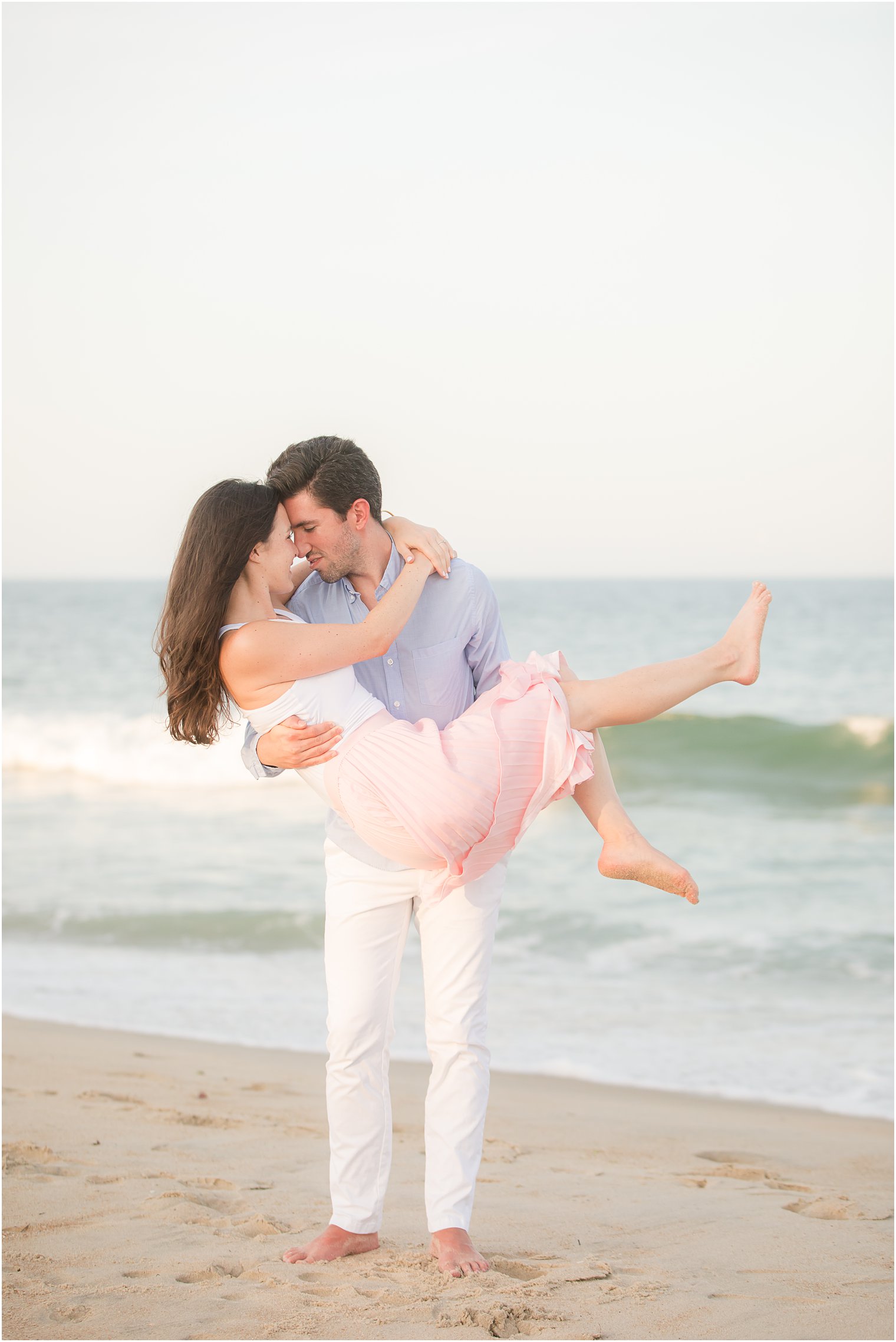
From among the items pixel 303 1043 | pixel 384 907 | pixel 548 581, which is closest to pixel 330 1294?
pixel 384 907

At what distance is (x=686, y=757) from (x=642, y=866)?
12.8 m

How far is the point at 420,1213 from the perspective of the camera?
11.6 ft

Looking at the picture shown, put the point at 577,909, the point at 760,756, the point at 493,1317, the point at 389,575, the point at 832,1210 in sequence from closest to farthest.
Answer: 1. the point at 493,1317
2. the point at 389,575
3. the point at 832,1210
4. the point at 577,909
5. the point at 760,756

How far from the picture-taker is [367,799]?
2.90 metres

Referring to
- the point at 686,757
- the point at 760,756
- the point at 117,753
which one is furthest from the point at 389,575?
the point at 117,753

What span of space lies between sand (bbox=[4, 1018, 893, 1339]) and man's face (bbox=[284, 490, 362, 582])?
1840mm

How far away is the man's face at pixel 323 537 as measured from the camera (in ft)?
10.2

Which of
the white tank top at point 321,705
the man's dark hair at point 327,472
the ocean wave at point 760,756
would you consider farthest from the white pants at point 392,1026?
the ocean wave at point 760,756

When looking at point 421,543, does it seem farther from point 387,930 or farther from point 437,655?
point 387,930

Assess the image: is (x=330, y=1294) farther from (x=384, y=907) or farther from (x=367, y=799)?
(x=367, y=799)

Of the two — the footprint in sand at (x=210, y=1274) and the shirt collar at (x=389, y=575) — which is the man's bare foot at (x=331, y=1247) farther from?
the shirt collar at (x=389, y=575)

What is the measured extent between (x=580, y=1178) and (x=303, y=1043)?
7.46 feet

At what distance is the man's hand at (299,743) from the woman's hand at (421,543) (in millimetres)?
525

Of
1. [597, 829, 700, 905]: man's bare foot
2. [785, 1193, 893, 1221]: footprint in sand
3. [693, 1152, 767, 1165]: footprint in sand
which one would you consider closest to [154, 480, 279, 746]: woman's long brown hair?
[597, 829, 700, 905]: man's bare foot
